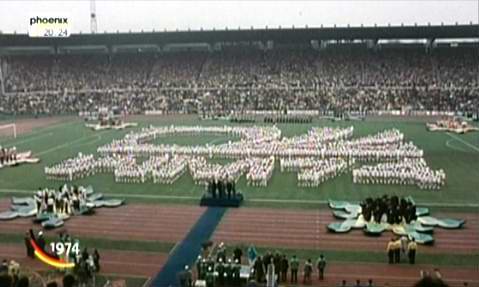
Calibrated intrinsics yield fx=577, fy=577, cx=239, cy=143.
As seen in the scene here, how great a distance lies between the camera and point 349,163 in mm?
29172

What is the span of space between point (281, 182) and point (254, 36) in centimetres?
3878

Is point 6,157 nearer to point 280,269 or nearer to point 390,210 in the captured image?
point 390,210

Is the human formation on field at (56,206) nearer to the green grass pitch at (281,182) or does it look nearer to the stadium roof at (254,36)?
the green grass pitch at (281,182)

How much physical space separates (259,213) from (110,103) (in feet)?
145

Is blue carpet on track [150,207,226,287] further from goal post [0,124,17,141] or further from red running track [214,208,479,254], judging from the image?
goal post [0,124,17,141]

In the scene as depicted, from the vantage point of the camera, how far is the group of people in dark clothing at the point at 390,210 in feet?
60.4

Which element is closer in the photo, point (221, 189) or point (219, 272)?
point (219, 272)

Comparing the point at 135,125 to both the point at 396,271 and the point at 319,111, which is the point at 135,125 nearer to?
the point at 319,111

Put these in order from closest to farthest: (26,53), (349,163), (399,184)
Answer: (399,184) < (349,163) < (26,53)

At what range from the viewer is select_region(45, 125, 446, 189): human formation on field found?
25525 millimetres

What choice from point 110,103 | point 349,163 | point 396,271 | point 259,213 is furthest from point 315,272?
point 110,103

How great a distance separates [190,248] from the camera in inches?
669

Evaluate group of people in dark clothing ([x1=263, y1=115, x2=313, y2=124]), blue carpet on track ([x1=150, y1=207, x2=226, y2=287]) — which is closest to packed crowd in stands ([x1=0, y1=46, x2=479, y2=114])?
group of people in dark clothing ([x1=263, y1=115, x2=313, y2=124])

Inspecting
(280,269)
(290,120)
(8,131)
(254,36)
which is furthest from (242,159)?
(254,36)
